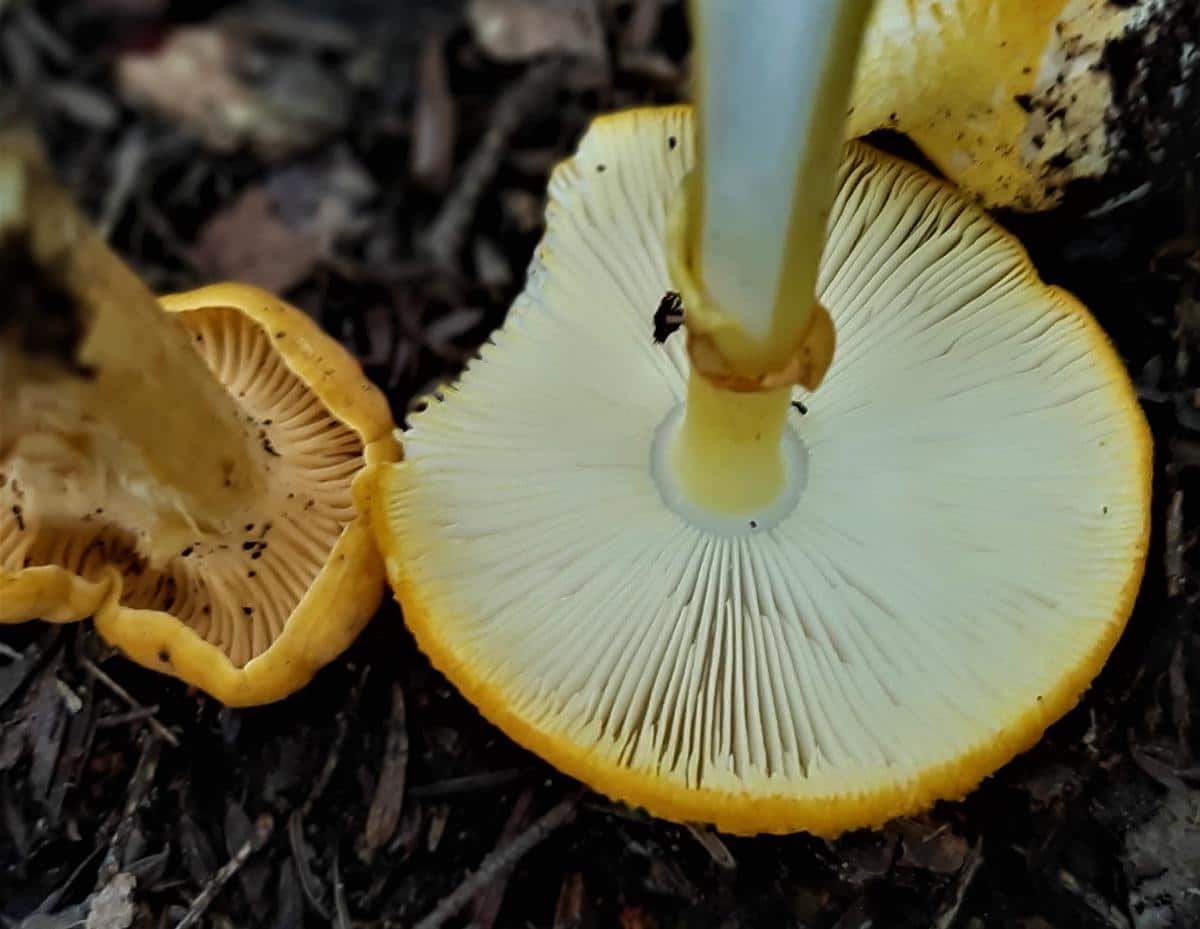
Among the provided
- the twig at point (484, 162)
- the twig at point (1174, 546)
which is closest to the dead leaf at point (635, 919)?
the twig at point (1174, 546)

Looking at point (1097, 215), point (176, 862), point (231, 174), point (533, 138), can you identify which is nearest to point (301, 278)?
point (231, 174)

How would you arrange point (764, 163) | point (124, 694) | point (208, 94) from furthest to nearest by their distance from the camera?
point (208, 94) → point (124, 694) → point (764, 163)

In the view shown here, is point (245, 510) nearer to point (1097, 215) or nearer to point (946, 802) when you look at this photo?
point (946, 802)

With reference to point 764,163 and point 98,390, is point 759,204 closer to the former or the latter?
point 764,163

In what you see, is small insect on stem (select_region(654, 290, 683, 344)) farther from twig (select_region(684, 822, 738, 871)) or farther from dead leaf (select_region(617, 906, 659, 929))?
dead leaf (select_region(617, 906, 659, 929))

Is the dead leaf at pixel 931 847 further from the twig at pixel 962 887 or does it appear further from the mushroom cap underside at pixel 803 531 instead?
the mushroom cap underside at pixel 803 531

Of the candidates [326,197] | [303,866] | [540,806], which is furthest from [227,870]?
[326,197]
